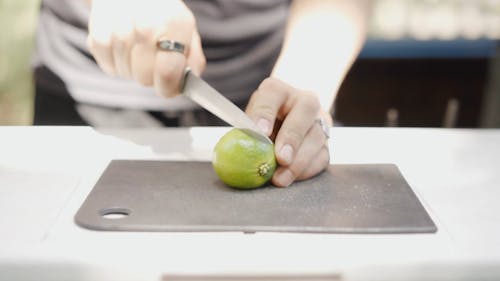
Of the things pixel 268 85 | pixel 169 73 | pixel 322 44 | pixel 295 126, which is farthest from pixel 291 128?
pixel 322 44

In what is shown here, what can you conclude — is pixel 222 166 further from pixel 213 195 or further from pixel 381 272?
pixel 381 272

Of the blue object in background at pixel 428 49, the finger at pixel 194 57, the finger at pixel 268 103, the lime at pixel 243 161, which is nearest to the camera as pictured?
the lime at pixel 243 161

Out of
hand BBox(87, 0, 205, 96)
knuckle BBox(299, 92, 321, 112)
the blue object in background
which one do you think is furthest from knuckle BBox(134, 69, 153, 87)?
the blue object in background

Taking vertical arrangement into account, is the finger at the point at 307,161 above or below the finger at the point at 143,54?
below

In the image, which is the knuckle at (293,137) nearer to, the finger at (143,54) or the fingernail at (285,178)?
the fingernail at (285,178)

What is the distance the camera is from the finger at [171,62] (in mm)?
1145

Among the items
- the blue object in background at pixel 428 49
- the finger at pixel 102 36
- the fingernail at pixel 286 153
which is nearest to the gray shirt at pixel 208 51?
the finger at pixel 102 36

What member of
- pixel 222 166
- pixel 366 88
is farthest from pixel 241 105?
pixel 366 88

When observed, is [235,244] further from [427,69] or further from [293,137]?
[427,69]

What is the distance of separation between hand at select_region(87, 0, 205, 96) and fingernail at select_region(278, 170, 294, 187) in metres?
0.24

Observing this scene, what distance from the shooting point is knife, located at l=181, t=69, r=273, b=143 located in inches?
42.4

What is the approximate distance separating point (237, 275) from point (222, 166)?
0.20 meters

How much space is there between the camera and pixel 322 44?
154 centimetres

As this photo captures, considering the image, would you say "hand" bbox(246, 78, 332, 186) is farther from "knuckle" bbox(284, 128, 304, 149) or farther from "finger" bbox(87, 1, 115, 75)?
"finger" bbox(87, 1, 115, 75)
